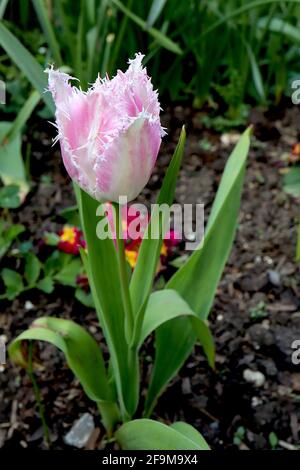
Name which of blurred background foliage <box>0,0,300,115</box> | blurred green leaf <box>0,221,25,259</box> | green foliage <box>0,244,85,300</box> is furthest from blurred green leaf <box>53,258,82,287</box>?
blurred background foliage <box>0,0,300,115</box>

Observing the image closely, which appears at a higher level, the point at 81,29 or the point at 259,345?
the point at 81,29

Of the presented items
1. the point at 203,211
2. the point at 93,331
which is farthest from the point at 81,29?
the point at 93,331

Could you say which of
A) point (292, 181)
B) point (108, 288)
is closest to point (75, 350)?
point (108, 288)

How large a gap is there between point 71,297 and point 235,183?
562 millimetres

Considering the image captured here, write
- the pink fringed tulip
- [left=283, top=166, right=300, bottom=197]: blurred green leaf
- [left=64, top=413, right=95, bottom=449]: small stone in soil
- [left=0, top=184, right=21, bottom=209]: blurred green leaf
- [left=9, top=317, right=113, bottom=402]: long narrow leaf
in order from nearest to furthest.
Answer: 1. the pink fringed tulip
2. [left=9, top=317, right=113, bottom=402]: long narrow leaf
3. [left=64, top=413, right=95, bottom=449]: small stone in soil
4. [left=0, top=184, right=21, bottom=209]: blurred green leaf
5. [left=283, top=166, right=300, bottom=197]: blurred green leaf

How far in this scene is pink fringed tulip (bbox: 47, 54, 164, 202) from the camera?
692 millimetres

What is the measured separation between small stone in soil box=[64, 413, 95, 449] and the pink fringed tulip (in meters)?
0.66

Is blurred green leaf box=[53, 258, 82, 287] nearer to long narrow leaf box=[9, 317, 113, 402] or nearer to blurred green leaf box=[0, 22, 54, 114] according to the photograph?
long narrow leaf box=[9, 317, 113, 402]

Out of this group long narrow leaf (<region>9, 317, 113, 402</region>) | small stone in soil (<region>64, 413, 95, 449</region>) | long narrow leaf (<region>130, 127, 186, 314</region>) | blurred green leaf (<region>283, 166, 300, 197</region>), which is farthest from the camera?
blurred green leaf (<region>283, 166, 300, 197</region>)

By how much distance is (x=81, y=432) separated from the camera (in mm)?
1239

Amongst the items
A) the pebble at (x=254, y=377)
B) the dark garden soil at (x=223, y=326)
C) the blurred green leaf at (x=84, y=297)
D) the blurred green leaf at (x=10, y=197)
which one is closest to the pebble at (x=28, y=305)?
the dark garden soil at (x=223, y=326)

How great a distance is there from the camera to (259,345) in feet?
4.55

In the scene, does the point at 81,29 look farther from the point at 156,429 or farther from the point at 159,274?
the point at 156,429
